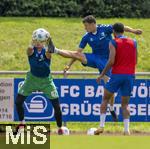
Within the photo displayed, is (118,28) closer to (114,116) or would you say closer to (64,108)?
(114,116)

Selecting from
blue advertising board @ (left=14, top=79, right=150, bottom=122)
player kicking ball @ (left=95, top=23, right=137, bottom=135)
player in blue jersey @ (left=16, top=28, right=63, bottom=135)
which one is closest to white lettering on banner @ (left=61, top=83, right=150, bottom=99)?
blue advertising board @ (left=14, top=79, right=150, bottom=122)

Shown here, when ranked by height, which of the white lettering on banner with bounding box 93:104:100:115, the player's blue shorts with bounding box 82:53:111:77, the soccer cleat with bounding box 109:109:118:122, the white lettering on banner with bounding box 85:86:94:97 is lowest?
the soccer cleat with bounding box 109:109:118:122

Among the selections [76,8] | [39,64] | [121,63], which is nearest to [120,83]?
[121,63]

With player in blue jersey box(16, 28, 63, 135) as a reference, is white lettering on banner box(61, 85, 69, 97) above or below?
below

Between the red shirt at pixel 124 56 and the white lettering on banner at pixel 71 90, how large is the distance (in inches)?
84.7

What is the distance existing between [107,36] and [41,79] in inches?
70.0

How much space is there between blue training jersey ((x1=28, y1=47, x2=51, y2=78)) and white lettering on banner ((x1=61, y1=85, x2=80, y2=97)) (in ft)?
5.46

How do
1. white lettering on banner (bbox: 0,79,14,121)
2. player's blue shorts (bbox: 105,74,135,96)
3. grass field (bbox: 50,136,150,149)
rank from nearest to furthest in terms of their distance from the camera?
grass field (bbox: 50,136,150,149) < player's blue shorts (bbox: 105,74,135,96) < white lettering on banner (bbox: 0,79,14,121)

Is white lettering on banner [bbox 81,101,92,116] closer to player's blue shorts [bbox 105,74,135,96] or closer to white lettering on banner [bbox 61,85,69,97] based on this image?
white lettering on banner [bbox 61,85,69,97]

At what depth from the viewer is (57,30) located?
2989 cm

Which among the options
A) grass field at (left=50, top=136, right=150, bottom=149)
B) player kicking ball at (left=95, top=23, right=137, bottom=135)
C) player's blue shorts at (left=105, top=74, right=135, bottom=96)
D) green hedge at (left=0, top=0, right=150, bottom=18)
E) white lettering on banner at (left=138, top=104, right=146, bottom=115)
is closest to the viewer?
grass field at (left=50, top=136, right=150, bottom=149)

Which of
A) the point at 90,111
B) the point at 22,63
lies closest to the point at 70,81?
the point at 90,111

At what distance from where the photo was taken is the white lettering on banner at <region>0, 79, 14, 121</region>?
50.8 ft

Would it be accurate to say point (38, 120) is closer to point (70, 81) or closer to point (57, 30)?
point (70, 81)
